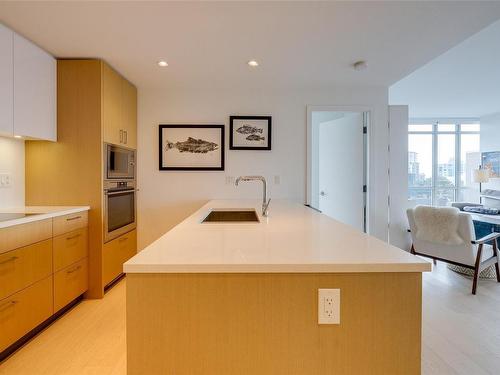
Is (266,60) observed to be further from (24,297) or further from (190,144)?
(24,297)

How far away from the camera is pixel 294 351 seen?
87cm

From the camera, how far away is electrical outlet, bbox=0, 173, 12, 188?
7.76 ft

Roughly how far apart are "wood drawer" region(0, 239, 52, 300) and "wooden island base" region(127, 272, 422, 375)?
1.43m

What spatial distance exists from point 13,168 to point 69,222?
0.77 meters

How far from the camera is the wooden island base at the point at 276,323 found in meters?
0.85

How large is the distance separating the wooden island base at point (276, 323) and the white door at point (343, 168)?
2887mm

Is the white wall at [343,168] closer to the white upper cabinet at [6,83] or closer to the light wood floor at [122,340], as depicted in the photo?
the light wood floor at [122,340]

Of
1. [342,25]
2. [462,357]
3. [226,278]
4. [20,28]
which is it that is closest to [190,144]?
[20,28]

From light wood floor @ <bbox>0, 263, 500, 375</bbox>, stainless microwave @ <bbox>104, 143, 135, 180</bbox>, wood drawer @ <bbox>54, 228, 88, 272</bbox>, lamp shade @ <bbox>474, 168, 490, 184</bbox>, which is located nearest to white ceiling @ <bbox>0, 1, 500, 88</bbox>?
stainless microwave @ <bbox>104, 143, 135, 180</bbox>

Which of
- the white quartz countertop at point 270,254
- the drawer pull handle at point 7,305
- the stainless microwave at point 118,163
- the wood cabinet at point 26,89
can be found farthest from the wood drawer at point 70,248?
the white quartz countertop at point 270,254

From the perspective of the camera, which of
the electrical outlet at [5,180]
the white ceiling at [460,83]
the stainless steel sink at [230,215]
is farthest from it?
the white ceiling at [460,83]

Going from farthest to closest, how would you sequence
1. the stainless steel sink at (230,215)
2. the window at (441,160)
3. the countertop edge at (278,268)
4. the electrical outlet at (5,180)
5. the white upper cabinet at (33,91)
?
the window at (441,160), the stainless steel sink at (230,215), the electrical outlet at (5,180), the white upper cabinet at (33,91), the countertop edge at (278,268)

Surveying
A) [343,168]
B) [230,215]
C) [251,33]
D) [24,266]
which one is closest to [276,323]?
[230,215]

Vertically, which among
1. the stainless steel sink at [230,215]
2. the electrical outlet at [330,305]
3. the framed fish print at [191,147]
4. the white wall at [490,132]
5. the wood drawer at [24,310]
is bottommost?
the wood drawer at [24,310]
